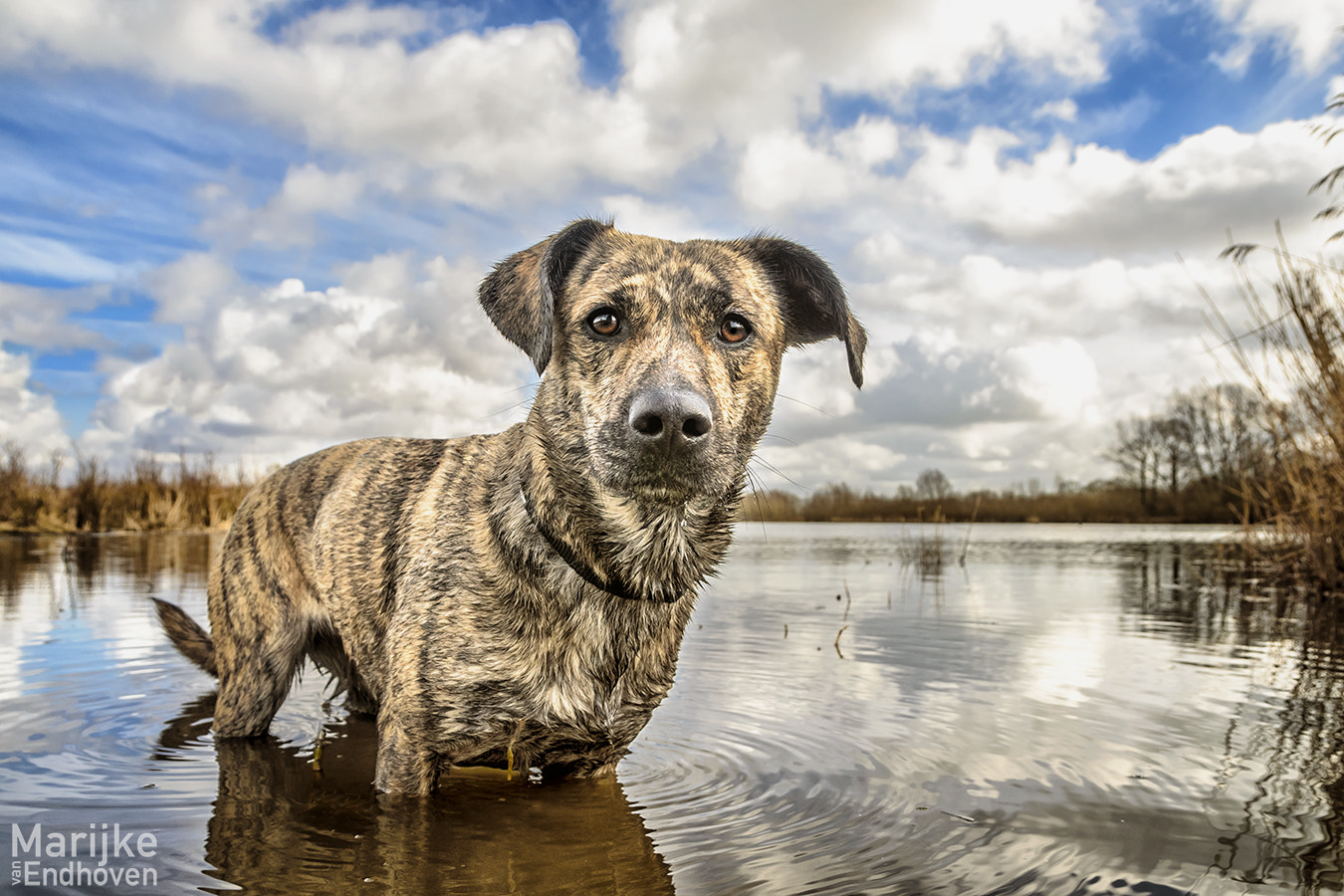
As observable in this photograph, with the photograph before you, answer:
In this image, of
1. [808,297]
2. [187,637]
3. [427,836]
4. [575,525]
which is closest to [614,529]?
[575,525]

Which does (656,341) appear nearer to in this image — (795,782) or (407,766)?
(407,766)

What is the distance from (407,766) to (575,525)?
118cm

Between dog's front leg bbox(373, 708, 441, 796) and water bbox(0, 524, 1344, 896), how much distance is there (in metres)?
0.10

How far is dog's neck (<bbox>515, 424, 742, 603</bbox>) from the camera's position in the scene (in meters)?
3.32

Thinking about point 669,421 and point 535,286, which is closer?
point 669,421

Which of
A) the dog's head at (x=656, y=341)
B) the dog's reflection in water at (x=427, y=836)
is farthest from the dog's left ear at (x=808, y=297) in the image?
the dog's reflection in water at (x=427, y=836)

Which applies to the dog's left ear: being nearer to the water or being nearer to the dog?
the dog

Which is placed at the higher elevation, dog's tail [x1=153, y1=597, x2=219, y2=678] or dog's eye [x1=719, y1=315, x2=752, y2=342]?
dog's eye [x1=719, y1=315, x2=752, y2=342]

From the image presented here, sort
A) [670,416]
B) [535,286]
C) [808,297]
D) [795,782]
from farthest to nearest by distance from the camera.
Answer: [808,297] → [795,782] → [535,286] → [670,416]

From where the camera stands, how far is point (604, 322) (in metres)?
3.38

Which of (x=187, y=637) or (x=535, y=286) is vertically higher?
(x=535, y=286)

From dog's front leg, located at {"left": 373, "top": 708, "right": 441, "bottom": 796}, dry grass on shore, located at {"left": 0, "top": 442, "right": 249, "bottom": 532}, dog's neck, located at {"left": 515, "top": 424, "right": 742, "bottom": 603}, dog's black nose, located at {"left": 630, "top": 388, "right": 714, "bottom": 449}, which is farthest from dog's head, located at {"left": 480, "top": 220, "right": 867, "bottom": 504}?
dry grass on shore, located at {"left": 0, "top": 442, "right": 249, "bottom": 532}

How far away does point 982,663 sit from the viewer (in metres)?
6.33

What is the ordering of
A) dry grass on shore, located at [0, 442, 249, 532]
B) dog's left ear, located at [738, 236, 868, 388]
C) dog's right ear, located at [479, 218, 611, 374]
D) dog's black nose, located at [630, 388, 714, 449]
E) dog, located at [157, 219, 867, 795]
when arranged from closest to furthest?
dog's black nose, located at [630, 388, 714, 449], dog, located at [157, 219, 867, 795], dog's right ear, located at [479, 218, 611, 374], dog's left ear, located at [738, 236, 868, 388], dry grass on shore, located at [0, 442, 249, 532]
